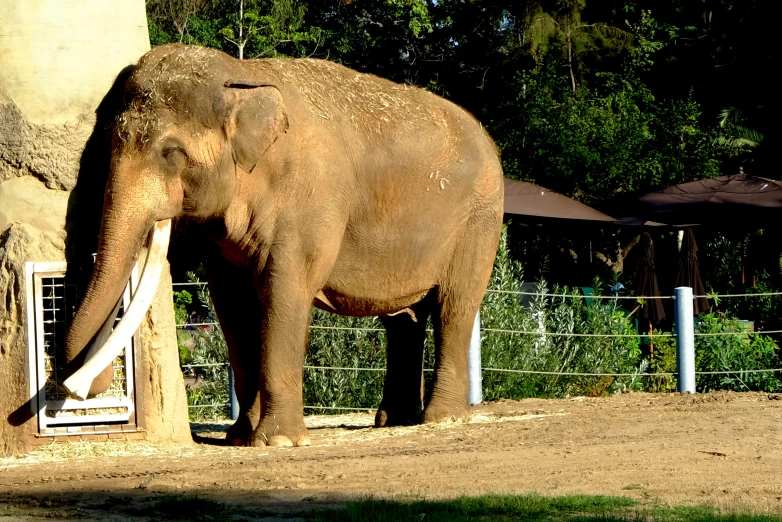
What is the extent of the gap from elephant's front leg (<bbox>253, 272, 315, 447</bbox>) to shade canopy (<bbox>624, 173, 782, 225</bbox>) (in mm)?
10137

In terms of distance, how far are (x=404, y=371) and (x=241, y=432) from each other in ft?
5.79

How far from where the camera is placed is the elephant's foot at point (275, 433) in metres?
8.46

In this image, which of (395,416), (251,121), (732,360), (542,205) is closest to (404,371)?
(395,416)

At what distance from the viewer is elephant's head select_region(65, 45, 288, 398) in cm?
767

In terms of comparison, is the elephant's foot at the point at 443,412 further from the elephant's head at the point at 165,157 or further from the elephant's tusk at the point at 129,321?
the elephant's tusk at the point at 129,321

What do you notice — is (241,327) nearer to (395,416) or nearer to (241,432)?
(241,432)

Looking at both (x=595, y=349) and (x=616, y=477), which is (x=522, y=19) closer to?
(x=595, y=349)

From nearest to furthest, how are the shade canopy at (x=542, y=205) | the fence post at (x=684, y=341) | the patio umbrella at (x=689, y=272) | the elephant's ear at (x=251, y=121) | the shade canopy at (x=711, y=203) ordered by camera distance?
the elephant's ear at (x=251, y=121) → the fence post at (x=684, y=341) → the patio umbrella at (x=689, y=272) → the shade canopy at (x=542, y=205) → the shade canopy at (x=711, y=203)

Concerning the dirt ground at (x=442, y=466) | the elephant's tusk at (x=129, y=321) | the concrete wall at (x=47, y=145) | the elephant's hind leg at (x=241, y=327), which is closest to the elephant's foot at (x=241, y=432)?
the elephant's hind leg at (x=241, y=327)

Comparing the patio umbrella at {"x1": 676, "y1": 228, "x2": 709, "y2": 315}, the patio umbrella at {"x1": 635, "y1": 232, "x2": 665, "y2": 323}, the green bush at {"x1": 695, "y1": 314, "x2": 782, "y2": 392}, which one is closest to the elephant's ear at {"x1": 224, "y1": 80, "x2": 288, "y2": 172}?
the green bush at {"x1": 695, "y1": 314, "x2": 782, "y2": 392}

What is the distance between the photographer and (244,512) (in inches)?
232

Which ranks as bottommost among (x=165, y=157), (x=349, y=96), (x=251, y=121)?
(x=165, y=157)

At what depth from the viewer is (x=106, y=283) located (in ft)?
25.2

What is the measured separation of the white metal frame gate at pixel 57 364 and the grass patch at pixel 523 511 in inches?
108
